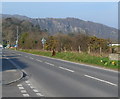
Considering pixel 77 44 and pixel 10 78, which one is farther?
pixel 77 44

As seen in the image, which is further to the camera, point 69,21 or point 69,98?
point 69,21

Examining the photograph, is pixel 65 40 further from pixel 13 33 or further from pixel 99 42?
pixel 13 33

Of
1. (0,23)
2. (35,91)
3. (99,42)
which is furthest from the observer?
(0,23)

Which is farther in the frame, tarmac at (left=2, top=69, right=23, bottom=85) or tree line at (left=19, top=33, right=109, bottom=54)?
tree line at (left=19, top=33, right=109, bottom=54)

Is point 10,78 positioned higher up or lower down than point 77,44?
lower down

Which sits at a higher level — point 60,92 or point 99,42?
point 99,42

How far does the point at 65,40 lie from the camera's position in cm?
5472

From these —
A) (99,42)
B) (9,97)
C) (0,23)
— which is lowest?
(9,97)

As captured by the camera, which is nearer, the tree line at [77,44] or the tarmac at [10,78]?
the tarmac at [10,78]

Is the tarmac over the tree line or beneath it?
beneath

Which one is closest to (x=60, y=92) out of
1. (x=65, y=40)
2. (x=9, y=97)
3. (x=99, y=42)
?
(x=9, y=97)

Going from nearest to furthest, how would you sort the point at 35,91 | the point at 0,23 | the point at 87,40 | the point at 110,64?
the point at 35,91, the point at 110,64, the point at 87,40, the point at 0,23

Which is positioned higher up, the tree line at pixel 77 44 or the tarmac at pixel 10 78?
the tree line at pixel 77 44

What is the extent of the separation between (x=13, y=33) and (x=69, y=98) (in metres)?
152
